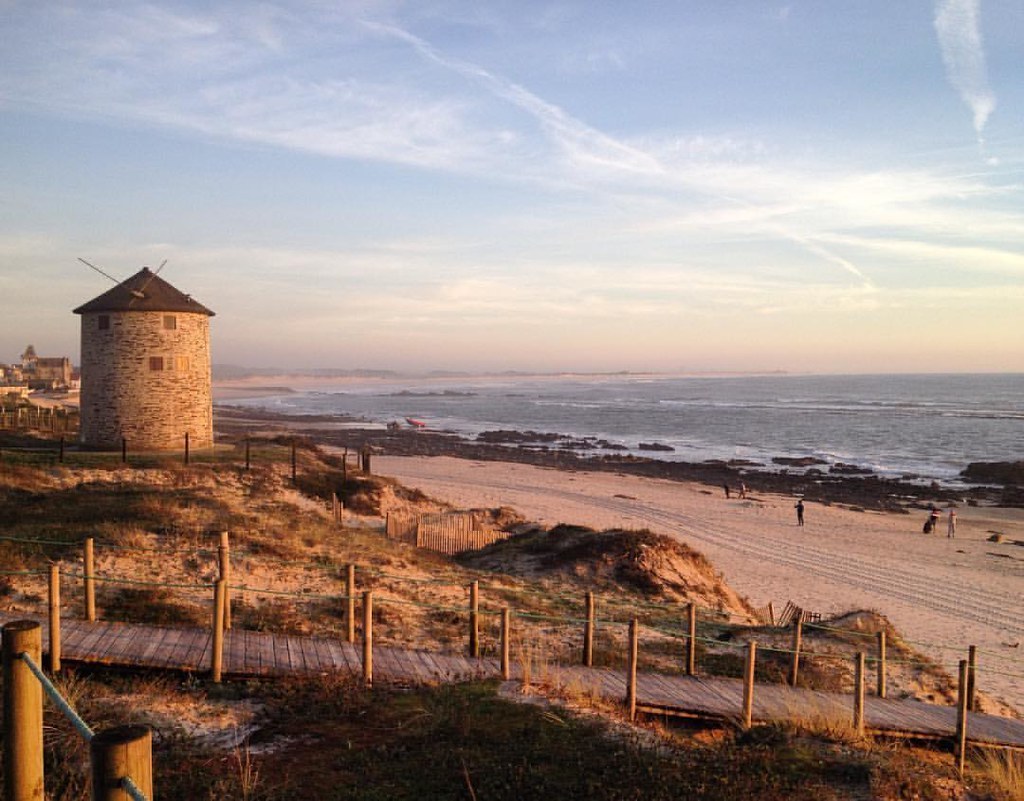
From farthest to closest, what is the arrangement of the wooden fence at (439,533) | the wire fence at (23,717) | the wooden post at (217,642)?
the wooden fence at (439,533)
the wooden post at (217,642)
the wire fence at (23,717)

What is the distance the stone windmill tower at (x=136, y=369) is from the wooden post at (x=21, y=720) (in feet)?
91.9

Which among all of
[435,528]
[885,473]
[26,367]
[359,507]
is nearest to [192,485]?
[359,507]

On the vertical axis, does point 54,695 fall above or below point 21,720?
above

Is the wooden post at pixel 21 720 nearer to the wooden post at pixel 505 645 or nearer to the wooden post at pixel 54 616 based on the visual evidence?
the wooden post at pixel 54 616

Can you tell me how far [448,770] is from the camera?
6727 millimetres

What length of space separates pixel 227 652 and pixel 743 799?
260 inches

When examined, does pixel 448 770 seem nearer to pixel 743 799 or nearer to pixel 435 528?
pixel 743 799

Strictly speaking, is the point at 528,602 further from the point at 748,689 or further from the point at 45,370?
the point at 45,370

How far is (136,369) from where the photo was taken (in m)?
28.8

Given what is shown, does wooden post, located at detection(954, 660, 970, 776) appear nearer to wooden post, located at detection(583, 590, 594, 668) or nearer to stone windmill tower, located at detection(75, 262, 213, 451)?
wooden post, located at detection(583, 590, 594, 668)

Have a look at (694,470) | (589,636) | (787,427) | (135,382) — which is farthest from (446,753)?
(787,427)

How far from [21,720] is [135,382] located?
28.3m

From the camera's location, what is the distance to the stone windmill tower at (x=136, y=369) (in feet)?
94.4

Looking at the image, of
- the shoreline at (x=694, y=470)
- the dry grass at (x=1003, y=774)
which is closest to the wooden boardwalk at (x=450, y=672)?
the dry grass at (x=1003, y=774)
